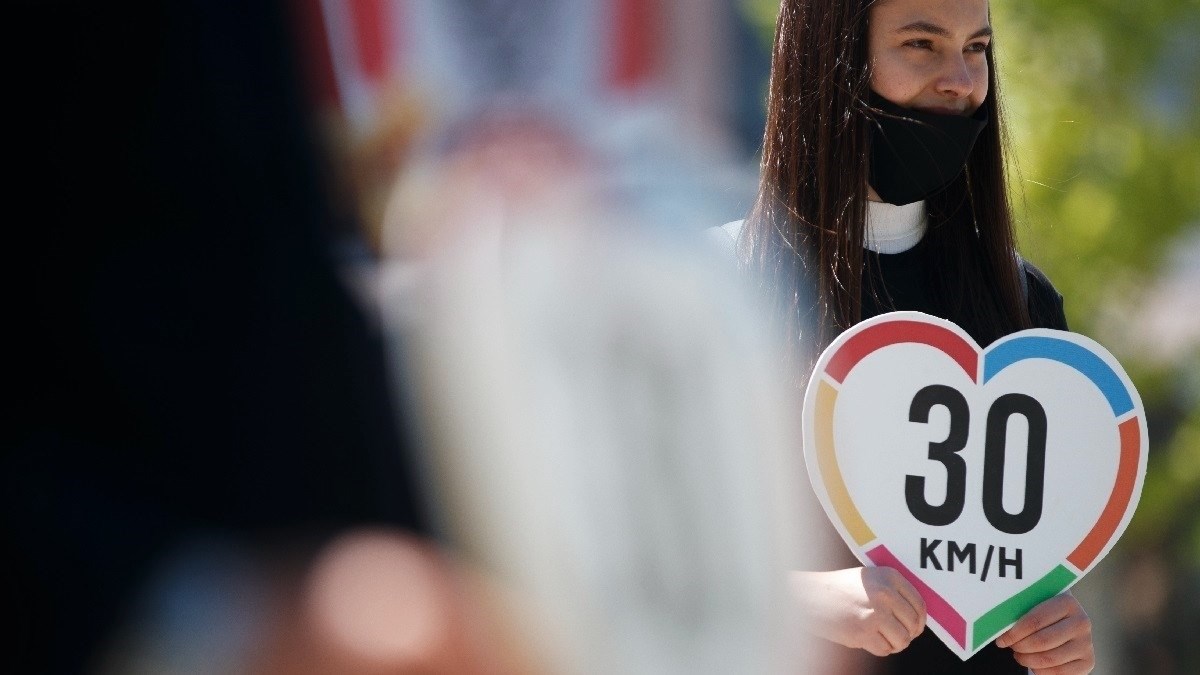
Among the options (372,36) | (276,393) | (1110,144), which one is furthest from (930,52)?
(372,36)

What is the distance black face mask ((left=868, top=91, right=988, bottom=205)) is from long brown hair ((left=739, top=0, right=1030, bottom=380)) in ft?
0.10

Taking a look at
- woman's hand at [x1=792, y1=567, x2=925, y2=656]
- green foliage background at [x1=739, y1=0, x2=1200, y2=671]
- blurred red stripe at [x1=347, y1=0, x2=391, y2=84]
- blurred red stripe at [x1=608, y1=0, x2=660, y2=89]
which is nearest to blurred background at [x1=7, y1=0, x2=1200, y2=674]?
woman's hand at [x1=792, y1=567, x2=925, y2=656]

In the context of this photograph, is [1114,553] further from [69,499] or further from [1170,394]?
[69,499]

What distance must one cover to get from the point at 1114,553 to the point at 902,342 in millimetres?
3688

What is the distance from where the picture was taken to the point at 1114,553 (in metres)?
4.73

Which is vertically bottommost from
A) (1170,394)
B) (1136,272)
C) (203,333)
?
(1170,394)

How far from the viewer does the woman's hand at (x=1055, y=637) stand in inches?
56.0

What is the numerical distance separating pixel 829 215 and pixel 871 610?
443 millimetres

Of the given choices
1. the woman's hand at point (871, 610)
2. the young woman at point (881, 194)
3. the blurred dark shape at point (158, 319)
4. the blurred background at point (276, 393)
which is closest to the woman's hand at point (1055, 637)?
the young woman at point (881, 194)

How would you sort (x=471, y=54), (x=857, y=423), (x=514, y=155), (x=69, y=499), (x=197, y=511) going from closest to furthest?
(x=69, y=499) < (x=197, y=511) < (x=857, y=423) < (x=514, y=155) < (x=471, y=54)

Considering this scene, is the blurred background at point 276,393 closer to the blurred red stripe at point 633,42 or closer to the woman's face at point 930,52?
the woman's face at point 930,52

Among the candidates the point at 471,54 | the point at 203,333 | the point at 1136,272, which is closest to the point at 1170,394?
the point at 1136,272

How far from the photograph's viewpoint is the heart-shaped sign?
4.66 feet

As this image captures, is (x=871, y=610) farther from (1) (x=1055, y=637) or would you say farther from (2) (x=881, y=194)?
(2) (x=881, y=194)
